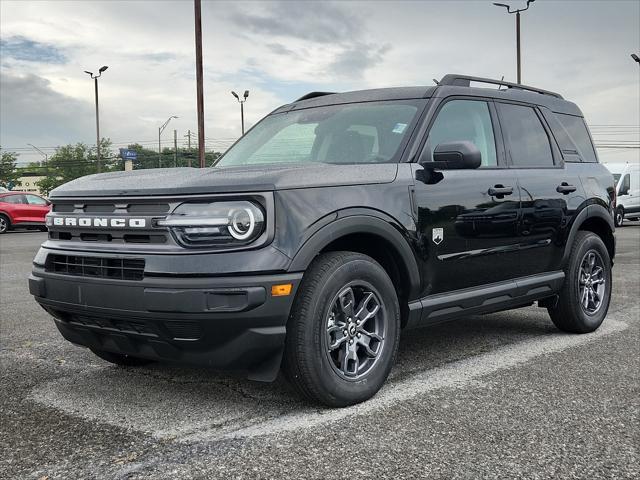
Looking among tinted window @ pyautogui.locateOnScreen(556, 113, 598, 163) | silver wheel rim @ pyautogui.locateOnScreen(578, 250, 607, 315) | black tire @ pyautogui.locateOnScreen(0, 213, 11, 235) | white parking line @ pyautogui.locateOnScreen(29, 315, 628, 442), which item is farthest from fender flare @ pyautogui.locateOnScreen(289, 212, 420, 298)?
black tire @ pyautogui.locateOnScreen(0, 213, 11, 235)

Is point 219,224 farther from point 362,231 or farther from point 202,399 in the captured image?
point 202,399

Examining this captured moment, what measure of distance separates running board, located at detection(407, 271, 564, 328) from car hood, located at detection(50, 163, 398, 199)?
0.83 m

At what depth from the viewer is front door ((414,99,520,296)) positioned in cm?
418

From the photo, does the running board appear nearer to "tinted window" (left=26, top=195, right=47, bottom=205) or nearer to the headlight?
the headlight

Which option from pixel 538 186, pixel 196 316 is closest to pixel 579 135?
pixel 538 186

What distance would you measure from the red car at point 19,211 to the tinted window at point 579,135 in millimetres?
20700

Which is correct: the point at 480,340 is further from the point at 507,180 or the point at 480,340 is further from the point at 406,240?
the point at 406,240

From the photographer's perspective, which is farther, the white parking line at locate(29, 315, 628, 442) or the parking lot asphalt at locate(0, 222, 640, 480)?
the white parking line at locate(29, 315, 628, 442)

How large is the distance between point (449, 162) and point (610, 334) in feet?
8.20

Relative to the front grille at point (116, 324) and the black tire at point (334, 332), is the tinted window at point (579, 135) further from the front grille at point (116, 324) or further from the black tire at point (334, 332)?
the front grille at point (116, 324)

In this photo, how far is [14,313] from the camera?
682 centimetres

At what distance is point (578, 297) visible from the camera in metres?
5.54

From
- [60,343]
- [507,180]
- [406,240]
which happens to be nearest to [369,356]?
[406,240]

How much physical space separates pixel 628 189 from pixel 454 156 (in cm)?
2280
